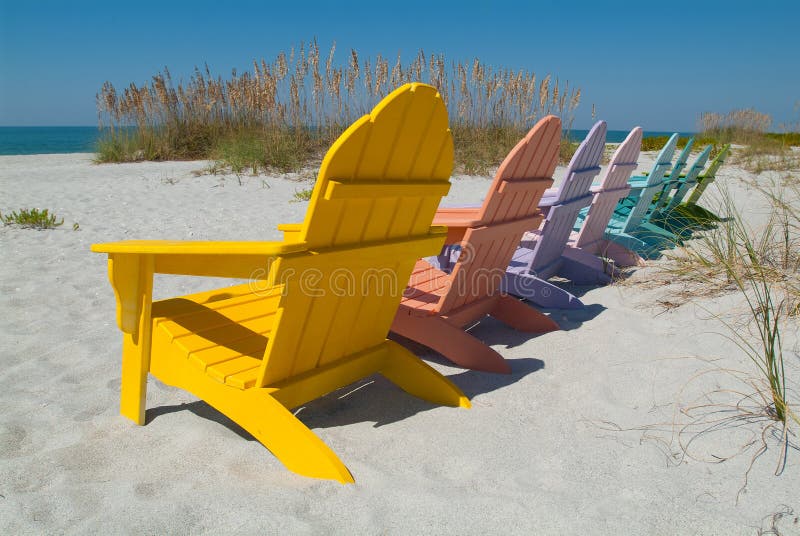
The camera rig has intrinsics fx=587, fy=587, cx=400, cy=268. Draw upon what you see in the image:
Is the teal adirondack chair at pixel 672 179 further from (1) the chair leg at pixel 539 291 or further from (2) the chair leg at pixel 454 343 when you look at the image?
(2) the chair leg at pixel 454 343

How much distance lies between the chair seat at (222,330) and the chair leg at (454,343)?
0.66 metres

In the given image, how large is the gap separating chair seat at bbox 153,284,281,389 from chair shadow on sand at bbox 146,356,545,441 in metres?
0.29

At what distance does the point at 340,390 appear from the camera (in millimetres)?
2553

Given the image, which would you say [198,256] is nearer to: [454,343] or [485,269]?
[454,343]

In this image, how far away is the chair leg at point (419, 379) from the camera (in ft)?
7.62

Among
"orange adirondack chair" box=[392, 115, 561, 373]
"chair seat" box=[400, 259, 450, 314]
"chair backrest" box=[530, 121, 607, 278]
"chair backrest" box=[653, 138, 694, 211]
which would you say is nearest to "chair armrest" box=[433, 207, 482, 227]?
"orange adirondack chair" box=[392, 115, 561, 373]

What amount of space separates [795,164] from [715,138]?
17.1 ft

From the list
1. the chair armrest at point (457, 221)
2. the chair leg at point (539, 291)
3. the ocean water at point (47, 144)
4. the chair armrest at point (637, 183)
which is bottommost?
the ocean water at point (47, 144)

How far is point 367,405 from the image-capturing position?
2.40m

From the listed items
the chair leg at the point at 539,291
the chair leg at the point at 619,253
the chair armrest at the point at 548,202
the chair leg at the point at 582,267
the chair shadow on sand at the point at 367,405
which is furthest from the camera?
the chair leg at the point at 619,253

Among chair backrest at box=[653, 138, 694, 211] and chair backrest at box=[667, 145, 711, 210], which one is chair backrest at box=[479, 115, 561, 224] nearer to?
chair backrest at box=[653, 138, 694, 211]

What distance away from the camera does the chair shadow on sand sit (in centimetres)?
225

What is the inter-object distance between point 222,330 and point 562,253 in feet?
8.63

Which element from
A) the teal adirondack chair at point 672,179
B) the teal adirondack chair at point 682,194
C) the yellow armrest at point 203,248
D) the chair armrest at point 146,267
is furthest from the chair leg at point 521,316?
the teal adirondack chair at point 682,194
